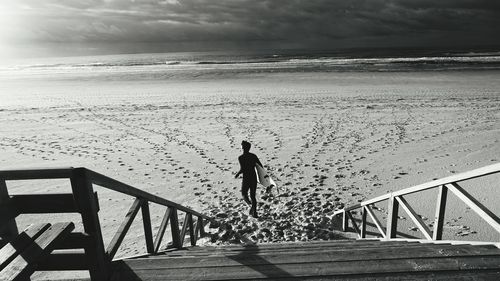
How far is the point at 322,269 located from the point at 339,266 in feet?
0.52

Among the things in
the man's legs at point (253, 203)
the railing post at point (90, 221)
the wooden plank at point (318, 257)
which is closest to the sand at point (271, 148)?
the man's legs at point (253, 203)

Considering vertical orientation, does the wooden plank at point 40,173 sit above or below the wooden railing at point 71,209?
above

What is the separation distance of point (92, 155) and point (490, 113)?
1810cm

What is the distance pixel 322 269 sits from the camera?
276 cm

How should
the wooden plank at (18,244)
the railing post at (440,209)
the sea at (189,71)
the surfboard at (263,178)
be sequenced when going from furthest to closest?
the sea at (189,71) < the surfboard at (263,178) < the railing post at (440,209) < the wooden plank at (18,244)

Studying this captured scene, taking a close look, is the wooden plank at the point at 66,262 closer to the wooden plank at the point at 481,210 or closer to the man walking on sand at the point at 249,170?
the wooden plank at the point at 481,210

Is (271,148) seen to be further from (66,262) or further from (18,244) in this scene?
(18,244)

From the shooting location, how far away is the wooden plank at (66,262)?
8.47 ft

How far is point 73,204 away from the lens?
8.20 ft

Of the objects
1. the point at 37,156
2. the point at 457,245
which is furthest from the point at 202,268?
the point at 37,156

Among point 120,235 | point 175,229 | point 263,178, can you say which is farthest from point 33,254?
point 263,178

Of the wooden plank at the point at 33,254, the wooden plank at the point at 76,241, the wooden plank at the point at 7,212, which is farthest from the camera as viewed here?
the wooden plank at the point at 76,241

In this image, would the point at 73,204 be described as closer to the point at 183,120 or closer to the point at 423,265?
the point at 423,265

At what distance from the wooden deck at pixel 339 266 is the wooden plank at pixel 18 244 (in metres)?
0.76
